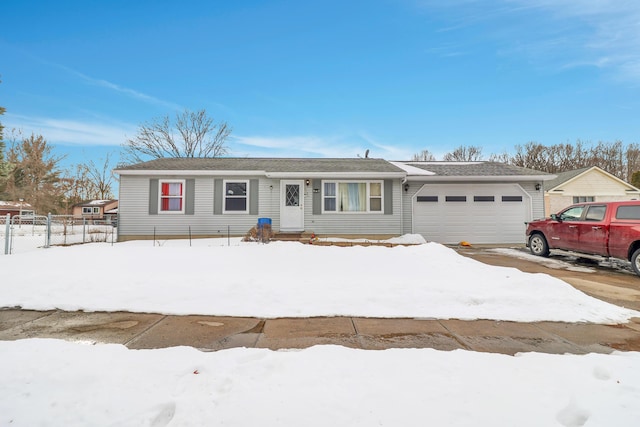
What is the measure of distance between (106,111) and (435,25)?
87.1 feet

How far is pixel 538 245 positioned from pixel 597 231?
2.07 m

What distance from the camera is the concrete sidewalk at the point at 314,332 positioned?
2.81m

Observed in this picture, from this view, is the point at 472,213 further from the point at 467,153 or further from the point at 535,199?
the point at 467,153

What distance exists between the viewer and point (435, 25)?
1337cm

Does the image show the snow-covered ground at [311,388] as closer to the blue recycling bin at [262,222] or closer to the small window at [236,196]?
the blue recycling bin at [262,222]

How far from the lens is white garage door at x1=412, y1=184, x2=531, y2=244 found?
A: 459 inches

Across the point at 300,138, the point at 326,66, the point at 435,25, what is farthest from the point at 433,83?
the point at 300,138

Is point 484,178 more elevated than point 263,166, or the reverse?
point 263,166

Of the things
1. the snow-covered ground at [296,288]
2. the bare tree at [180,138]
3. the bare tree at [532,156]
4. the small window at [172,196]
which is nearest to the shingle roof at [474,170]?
the snow-covered ground at [296,288]

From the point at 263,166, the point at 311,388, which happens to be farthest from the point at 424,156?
the point at 311,388

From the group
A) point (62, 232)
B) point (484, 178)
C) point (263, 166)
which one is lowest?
point (62, 232)

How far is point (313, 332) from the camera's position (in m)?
3.13

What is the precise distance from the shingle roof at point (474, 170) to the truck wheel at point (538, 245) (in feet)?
11.1

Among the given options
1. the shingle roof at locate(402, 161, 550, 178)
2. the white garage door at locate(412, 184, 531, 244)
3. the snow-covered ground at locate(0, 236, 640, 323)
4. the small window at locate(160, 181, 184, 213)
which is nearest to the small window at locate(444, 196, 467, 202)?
the white garage door at locate(412, 184, 531, 244)
